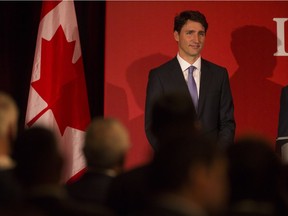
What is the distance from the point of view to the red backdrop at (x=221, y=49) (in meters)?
6.66

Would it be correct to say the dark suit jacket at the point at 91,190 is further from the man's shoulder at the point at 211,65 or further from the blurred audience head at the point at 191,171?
the man's shoulder at the point at 211,65

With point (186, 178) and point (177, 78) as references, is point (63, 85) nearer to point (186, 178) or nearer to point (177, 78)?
point (177, 78)

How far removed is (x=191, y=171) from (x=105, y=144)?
2.86 feet

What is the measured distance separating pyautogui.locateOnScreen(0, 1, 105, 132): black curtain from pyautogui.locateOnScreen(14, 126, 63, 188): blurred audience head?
419cm

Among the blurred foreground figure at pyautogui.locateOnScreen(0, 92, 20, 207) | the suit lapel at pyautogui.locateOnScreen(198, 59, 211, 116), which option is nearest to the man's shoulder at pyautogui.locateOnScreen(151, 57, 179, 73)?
the suit lapel at pyautogui.locateOnScreen(198, 59, 211, 116)

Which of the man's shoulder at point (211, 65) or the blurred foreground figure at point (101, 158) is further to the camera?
the man's shoulder at point (211, 65)

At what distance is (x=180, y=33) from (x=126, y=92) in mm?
816

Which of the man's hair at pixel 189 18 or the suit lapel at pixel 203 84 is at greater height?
the man's hair at pixel 189 18

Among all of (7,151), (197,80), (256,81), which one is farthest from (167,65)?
(7,151)

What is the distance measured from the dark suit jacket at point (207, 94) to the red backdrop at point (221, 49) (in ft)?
1.81

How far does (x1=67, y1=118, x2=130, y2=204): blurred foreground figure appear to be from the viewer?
3119 millimetres

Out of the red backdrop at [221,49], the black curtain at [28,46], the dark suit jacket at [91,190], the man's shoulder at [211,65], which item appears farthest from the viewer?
the black curtain at [28,46]

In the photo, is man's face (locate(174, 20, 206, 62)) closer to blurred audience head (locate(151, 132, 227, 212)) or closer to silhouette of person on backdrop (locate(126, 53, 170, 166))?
silhouette of person on backdrop (locate(126, 53, 170, 166))

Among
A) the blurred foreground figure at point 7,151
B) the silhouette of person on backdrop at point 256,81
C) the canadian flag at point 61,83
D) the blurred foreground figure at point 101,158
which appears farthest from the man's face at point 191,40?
the blurred foreground figure at point 7,151
